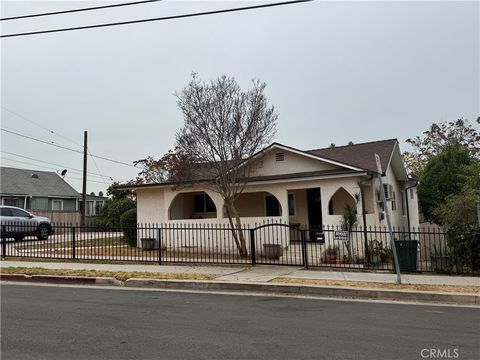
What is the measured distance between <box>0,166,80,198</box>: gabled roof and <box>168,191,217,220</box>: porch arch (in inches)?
827

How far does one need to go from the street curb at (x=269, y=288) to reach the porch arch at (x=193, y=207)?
915 cm

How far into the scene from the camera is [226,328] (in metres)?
6.46

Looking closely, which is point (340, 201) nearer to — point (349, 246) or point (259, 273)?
point (349, 246)

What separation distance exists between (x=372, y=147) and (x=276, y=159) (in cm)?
483

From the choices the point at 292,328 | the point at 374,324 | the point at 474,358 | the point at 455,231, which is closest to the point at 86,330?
the point at 292,328

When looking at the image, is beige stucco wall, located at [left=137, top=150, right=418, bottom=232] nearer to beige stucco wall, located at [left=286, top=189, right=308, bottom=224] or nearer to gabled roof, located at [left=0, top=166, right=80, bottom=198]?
beige stucco wall, located at [left=286, top=189, right=308, bottom=224]

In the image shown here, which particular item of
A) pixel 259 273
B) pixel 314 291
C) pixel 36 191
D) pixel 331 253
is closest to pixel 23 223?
pixel 259 273

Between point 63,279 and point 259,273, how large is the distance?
5120mm

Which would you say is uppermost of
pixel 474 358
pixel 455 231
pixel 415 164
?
pixel 415 164

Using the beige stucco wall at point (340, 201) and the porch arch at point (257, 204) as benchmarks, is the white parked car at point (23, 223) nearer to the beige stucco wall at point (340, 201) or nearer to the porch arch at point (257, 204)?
the porch arch at point (257, 204)

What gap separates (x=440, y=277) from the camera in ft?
36.6

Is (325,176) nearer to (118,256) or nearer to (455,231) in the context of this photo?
(455,231)

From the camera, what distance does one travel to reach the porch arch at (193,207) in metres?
20.7

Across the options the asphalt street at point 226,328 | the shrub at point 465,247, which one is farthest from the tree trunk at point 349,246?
the asphalt street at point 226,328
